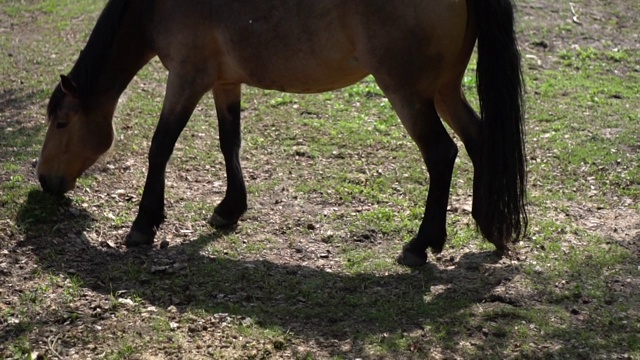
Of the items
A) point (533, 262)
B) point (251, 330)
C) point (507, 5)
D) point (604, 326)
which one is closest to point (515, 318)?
point (604, 326)

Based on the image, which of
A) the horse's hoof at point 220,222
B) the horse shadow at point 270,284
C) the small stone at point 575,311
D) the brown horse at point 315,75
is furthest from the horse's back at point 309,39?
the small stone at point 575,311

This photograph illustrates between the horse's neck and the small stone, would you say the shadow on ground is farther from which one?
the horse's neck

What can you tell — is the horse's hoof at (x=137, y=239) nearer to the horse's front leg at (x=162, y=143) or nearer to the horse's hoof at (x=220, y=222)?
the horse's front leg at (x=162, y=143)

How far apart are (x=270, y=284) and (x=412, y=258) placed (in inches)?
37.7

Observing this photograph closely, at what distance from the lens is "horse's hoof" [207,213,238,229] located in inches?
263

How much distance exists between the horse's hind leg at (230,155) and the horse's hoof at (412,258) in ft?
4.58

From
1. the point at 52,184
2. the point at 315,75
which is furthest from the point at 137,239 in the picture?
the point at 315,75

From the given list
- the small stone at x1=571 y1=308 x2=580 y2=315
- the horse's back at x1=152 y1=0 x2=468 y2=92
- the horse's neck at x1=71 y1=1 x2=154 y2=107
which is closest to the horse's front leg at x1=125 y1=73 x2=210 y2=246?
the horse's back at x1=152 y1=0 x2=468 y2=92

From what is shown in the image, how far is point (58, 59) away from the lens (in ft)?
35.5

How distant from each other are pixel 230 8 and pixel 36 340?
8.21ft

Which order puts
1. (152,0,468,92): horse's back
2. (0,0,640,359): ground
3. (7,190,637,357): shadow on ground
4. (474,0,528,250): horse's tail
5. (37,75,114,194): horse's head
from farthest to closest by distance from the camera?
(37,75,114,194): horse's head → (474,0,528,250): horse's tail → (152,0,468,92): horse's back → (7,190,637,357): shadow on ground → (0,0,640,359): ground

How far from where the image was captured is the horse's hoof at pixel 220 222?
6.67 m

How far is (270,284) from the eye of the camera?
5.70m

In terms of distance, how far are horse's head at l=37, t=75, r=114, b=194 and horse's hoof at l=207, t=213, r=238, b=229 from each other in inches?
37.8
